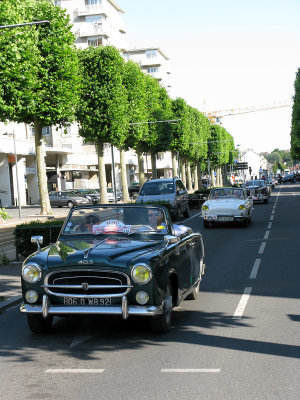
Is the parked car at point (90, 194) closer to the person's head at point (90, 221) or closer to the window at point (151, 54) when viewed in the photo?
the person's head at point (90, 221)

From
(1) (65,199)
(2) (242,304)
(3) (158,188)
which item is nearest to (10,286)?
(2) (242,304)

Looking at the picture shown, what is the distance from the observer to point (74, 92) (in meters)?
32.2

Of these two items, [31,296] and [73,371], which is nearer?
[73,371]

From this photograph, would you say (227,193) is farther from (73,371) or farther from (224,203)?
(73,371)

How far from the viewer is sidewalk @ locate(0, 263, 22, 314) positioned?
914 cm

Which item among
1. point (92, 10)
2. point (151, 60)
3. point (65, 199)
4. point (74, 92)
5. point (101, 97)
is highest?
point (92, 10)

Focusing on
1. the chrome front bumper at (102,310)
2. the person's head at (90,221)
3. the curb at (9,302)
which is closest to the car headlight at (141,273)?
the chrome front bumper at (102,310)

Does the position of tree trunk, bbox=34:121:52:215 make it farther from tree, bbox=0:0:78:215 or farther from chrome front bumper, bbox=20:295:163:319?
chrome front bumper, bbox=20:295:163:319

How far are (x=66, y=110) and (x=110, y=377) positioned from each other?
27223 millimetres

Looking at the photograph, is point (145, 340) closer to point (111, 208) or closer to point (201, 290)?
point (111, 208)

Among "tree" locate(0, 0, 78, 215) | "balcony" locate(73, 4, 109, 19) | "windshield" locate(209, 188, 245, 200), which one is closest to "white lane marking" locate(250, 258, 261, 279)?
"windshield" locate(209, 188, 245, 200)

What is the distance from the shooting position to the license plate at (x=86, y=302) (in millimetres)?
6508

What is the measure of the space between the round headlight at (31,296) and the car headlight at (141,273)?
1.14 metres

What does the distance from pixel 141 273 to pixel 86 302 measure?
2.22ft
